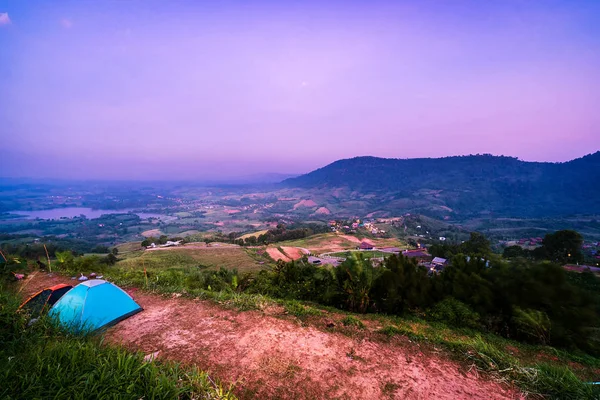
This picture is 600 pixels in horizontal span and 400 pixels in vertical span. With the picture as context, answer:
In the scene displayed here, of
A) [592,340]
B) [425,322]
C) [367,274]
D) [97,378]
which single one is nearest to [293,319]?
[367,274]

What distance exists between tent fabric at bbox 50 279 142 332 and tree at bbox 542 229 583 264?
45778 millimetres

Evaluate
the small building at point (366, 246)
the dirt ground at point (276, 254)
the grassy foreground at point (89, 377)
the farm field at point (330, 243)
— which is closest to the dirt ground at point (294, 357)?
the grassy foreground at point (89, 377)

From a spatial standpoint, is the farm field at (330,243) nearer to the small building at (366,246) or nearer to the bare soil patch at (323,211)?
the small building at (366,246)

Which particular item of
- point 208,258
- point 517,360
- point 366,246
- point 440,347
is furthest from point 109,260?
point 366,246

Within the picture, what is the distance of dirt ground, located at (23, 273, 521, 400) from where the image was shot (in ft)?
11.9

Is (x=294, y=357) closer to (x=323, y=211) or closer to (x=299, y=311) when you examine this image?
(x=299, y=311)

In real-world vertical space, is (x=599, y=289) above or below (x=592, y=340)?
below

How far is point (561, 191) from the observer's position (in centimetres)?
17525

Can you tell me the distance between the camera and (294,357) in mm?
4332

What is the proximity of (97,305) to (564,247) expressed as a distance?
161 ft

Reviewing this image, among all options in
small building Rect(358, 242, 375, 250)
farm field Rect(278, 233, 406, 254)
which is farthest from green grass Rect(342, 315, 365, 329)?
small building Rect(358, 242, 375, 250)

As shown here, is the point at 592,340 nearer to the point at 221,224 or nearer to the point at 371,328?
the point at 371,328

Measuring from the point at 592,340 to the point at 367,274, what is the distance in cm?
515

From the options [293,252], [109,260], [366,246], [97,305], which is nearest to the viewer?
[97,305]
